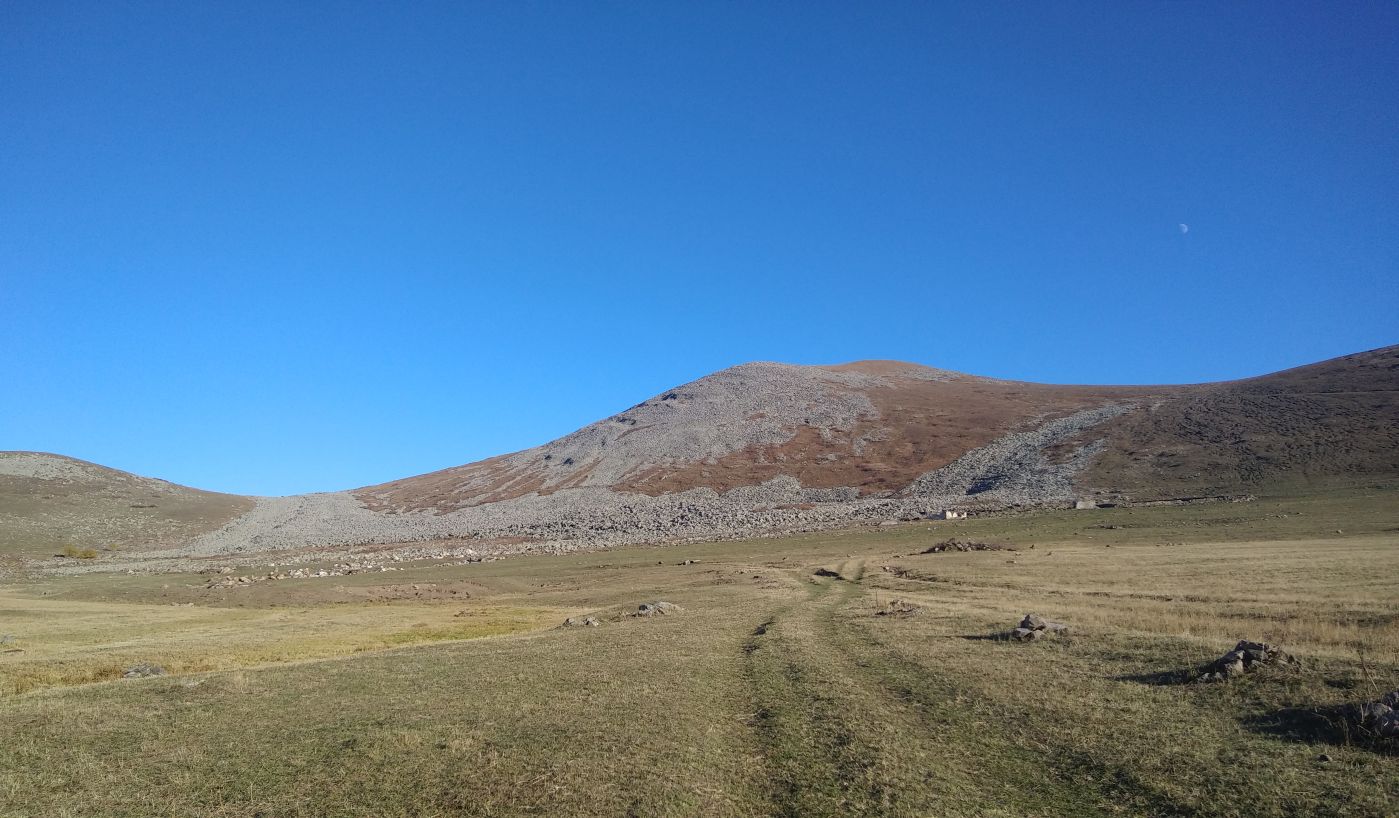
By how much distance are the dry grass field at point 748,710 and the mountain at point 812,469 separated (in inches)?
2358

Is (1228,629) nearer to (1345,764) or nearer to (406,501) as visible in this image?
(1345,764)

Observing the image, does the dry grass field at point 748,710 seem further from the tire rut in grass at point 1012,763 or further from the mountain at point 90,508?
the mountain at point 90,508

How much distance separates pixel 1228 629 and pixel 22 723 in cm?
3269

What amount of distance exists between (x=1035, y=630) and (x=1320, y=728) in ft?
36.5

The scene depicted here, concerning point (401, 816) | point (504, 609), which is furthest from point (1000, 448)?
point (401, 816)

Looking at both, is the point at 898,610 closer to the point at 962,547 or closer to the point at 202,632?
the point at 962,547

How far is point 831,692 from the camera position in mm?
17781

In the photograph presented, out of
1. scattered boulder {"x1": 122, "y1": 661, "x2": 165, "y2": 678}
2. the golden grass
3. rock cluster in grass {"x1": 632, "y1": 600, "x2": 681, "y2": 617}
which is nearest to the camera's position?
scattered boulder {"x1": 122, "y1": 661, "x2": 165, "y2": 678}

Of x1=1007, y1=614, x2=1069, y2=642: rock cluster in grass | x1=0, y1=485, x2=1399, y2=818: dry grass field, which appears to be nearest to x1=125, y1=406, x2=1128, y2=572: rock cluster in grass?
x1=0, y1=485, x2=1399, y2=818: dry grass field

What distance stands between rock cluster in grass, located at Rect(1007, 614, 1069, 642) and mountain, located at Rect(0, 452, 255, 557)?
119 m

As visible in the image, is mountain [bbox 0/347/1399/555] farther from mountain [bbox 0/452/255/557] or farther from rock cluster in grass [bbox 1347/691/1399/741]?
rock cluster in grass [bbox 1347/691/1399/741]

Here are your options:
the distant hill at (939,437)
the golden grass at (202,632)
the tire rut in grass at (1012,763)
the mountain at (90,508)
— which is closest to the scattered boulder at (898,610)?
the tire rut in grass at (1012,763)

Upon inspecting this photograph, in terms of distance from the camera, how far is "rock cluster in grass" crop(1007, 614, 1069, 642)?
23.6m

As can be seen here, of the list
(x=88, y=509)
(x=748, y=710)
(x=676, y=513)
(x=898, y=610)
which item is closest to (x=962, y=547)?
(x=898, y=610)
